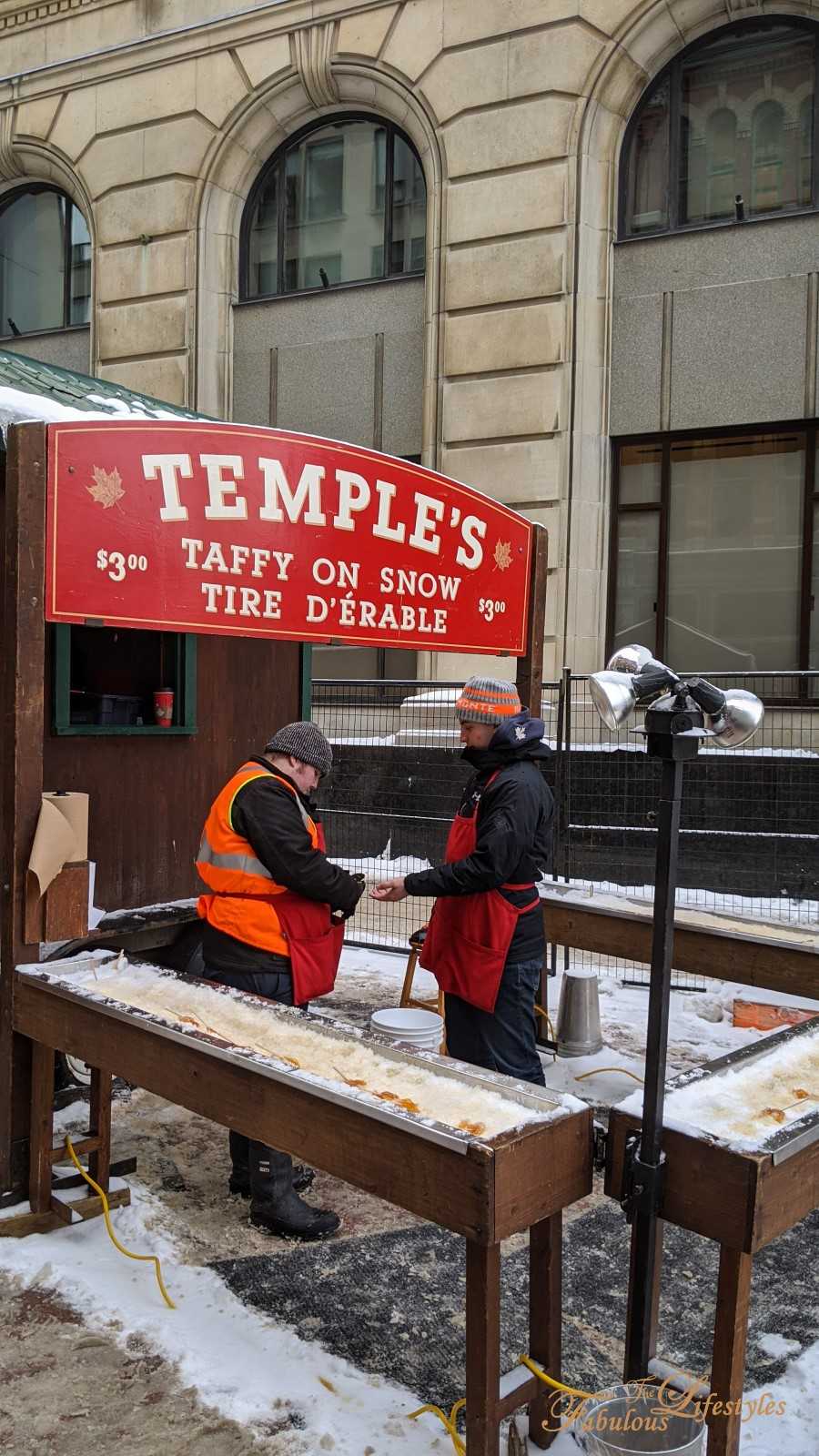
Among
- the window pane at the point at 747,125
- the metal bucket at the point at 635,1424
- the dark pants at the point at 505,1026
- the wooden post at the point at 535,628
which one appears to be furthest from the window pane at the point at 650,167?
the metal bucket at the point at 635,1424

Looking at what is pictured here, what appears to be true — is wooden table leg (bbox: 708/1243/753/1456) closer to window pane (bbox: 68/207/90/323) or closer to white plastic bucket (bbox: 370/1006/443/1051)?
white plastic bucket (bbox: 370/1006/443/1051)

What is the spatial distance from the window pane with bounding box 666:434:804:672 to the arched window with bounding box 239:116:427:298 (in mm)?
4569

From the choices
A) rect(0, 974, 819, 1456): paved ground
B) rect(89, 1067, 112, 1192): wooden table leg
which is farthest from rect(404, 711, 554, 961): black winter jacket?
rect(89, 1067, 112, 1192): wooden table leg

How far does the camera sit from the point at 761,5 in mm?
11758

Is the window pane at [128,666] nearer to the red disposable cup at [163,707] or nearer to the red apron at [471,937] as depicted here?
the red disposable cup at [163,707]

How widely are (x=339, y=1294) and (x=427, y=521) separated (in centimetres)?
353

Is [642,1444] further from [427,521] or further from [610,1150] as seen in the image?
[427,521]

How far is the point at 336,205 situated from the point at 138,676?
10.3m

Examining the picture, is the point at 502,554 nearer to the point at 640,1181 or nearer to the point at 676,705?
the point at 676,705

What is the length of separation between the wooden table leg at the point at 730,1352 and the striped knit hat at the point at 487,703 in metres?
2.47

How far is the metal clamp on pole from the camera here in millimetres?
2896

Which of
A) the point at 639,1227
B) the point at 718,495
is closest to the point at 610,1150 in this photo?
the point at 639,1227

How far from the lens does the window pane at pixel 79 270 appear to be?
52.8 ft

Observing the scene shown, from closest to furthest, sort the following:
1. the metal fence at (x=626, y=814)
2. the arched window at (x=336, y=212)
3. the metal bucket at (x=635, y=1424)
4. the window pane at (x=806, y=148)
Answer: the metal bucket at (x=635, y=1424) < the metal fence at (x=626, y=814) < the window pane at (x=806, y=148) < the arched window at (x=336, y=212)
